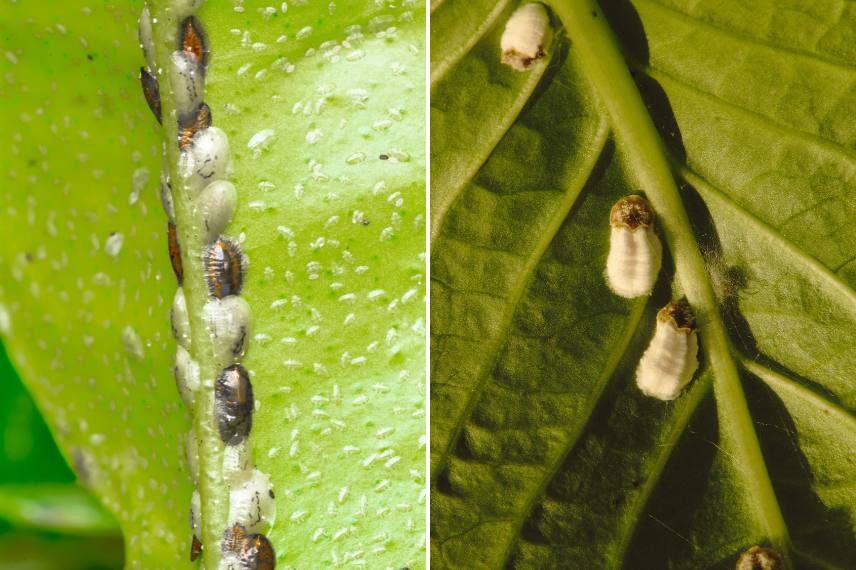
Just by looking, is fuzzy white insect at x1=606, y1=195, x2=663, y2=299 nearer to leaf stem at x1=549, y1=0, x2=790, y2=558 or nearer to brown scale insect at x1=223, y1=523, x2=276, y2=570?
leaf stem at x1=549, y1=0, x2=790, y2=558

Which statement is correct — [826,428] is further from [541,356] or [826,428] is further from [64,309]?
[64,309]

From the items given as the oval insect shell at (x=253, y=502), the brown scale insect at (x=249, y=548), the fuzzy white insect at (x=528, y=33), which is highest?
the fuzzy white insect at (x=528, y=33)

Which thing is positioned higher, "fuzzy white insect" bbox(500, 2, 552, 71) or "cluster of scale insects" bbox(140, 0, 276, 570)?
"fuzzy white insect" bbox(500, 2, 552, 71)

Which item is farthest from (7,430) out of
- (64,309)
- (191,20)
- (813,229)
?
(813,229)

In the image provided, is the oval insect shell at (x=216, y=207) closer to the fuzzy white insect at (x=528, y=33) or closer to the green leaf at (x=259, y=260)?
the green leaf at (x=259, y=260)

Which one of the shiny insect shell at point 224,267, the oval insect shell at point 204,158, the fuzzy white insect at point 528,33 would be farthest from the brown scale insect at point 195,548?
the fuzzy white insect at point 528,33

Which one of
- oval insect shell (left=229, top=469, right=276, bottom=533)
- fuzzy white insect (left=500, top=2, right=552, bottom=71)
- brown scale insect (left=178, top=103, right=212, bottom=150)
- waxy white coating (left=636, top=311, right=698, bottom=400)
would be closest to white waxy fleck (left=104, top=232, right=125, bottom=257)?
brown scale insect (left=178, top=103, right=212, bottom=150)

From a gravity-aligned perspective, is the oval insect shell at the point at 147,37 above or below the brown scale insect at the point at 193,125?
above
